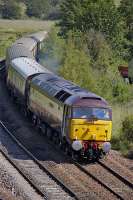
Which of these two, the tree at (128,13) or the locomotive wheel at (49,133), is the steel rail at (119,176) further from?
the tree at (128,13)

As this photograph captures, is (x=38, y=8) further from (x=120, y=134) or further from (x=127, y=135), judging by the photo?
(x=127, y=135)

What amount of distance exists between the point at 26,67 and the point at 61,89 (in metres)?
9.57

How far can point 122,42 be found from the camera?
5191 centimetres

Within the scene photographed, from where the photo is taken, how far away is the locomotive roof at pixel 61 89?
23688mm

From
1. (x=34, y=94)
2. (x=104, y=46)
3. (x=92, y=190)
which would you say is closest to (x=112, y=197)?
(x=92, y=190)

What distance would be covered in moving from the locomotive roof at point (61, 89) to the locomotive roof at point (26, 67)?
267cm

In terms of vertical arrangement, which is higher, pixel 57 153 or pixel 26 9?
pixel 57 153

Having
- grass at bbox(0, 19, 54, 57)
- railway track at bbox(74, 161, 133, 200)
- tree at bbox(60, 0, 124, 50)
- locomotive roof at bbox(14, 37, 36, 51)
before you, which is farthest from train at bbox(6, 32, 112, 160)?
grass at bbox(0, 19, 54, 57)

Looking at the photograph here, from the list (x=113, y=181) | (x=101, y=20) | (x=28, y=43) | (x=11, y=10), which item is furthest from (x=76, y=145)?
(x=11, y=10)

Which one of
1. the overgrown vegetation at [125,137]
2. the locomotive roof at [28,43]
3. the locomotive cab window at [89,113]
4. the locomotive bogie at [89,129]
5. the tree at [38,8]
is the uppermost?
the locomotive cab window at [89,113]

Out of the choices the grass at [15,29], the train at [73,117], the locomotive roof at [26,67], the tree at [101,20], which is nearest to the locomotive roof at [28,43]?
the tree at [101,20]

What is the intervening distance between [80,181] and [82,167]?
1.69m

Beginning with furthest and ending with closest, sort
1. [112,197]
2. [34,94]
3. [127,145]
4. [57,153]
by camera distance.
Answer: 1. [34,94]
2. [127,145]
3. [57,153]
4. [112,197]

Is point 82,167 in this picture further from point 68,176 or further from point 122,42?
point 122,42
